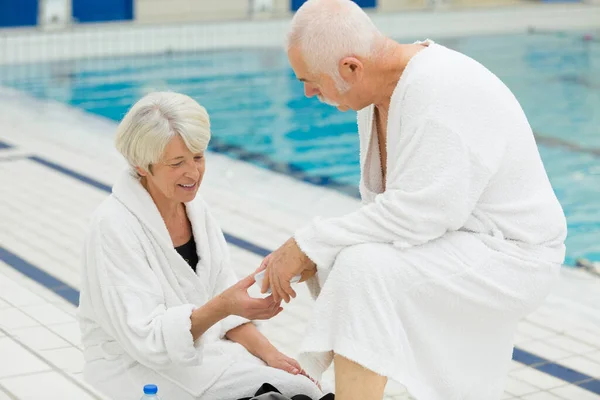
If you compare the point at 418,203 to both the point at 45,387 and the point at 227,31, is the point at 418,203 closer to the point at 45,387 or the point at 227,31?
the point at 45,387

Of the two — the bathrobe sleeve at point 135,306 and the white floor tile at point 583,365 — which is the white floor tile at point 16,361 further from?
the white floor tile at point 583,365

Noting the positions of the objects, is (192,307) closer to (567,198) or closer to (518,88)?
(567,198)

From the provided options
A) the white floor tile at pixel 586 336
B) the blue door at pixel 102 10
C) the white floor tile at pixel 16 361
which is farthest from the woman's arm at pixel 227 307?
the blue door at pixel 102 10

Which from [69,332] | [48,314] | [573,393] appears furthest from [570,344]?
[48,314]

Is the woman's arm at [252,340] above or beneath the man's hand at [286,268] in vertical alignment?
beneath

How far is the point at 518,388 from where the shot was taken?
12.1 ft

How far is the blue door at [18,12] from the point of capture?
46.2 feet

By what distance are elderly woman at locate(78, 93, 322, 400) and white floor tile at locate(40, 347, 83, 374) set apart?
1.63 ft

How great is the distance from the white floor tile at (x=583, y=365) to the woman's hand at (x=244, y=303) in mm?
1567

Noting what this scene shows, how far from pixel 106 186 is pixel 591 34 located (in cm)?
1225

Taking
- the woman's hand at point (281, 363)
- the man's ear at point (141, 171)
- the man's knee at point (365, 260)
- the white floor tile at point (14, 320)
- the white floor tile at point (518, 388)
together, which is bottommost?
the white floor tile at point (518, 388)

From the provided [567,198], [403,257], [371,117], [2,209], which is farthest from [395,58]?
[567,198]

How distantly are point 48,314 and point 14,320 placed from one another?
0.63 feet

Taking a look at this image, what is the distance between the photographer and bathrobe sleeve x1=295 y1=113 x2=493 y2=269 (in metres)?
2.55
